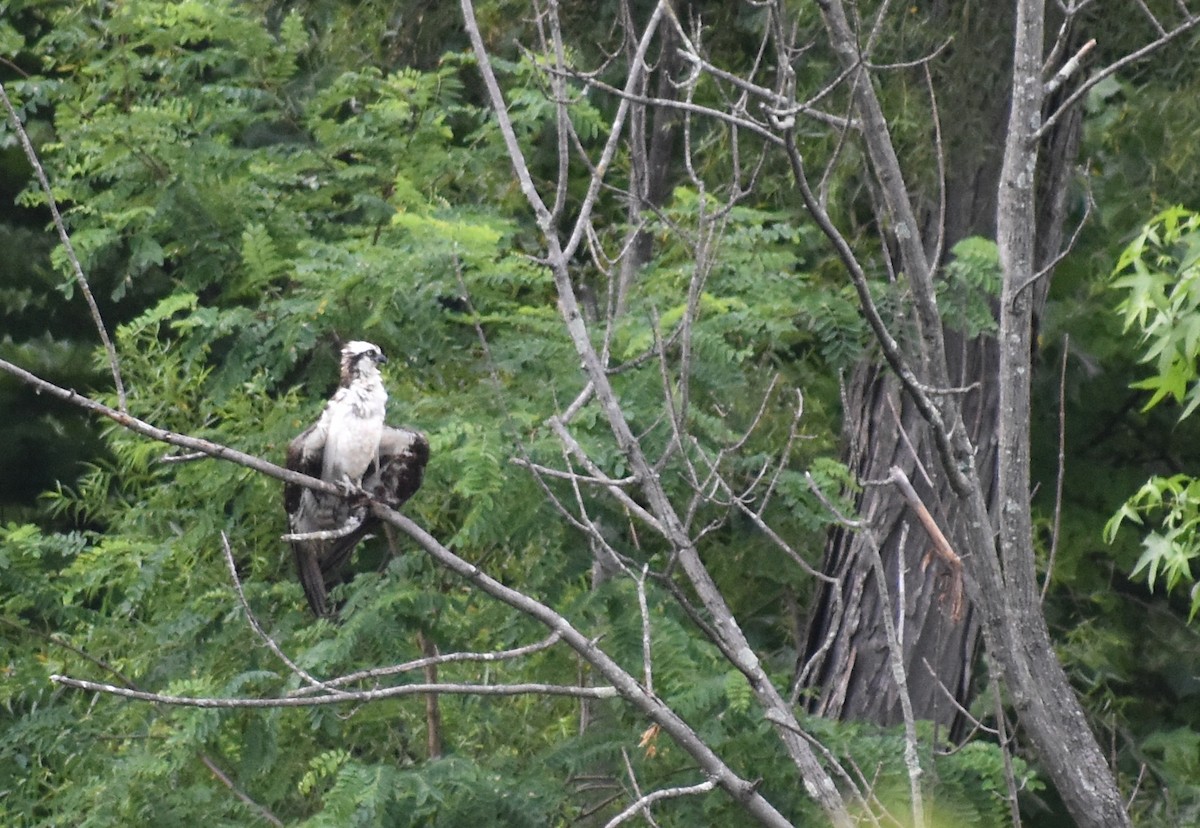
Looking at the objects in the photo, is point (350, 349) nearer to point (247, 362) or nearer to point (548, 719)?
point (247, 362)

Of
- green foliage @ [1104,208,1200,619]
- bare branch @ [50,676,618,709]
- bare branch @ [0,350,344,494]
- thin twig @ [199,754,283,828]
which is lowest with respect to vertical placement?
thin twig @ [199,754,283,828]

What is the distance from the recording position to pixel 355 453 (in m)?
4.89

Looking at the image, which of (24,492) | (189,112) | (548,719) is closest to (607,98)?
(189,112)

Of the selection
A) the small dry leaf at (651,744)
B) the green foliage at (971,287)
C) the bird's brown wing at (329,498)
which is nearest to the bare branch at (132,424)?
the small dry leaf at (651,744)

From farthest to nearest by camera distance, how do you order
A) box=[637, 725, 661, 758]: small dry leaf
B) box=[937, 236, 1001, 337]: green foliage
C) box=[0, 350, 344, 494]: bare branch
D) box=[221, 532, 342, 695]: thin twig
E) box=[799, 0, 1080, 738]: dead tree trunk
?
box=[799, 0, 1080, 738]: dead tree trunk < box=[937, 236, 1001, 337]: green foliage < box=[637, 725, 661, 758]: small dry leaf < box=[0, 350, 344, 494]: bare branch < box=[221, 532, 342, 695]: thin twig

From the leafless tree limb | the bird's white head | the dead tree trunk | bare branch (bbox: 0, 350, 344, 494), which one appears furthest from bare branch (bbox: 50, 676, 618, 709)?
the dead tree trunk

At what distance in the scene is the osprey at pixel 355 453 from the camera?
4879 mm

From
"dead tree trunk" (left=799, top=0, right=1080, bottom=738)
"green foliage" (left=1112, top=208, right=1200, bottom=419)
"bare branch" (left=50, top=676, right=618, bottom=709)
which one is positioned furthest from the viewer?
"dead tree trunk" (left=799, top=0, right=1080, bottom=738)

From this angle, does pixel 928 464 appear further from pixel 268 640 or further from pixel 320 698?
pixel 320 698

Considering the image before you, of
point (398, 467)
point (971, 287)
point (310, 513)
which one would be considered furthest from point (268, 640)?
point (971, 287)

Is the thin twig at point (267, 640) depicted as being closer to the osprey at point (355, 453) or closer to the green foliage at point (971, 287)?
the osprey at point (355, 453)

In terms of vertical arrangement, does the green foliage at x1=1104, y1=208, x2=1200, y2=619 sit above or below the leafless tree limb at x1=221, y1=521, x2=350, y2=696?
below

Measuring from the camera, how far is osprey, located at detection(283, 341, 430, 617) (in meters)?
4.88

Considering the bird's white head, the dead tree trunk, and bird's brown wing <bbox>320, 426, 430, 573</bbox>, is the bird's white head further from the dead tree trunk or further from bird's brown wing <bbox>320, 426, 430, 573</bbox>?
the dead tree trunk
